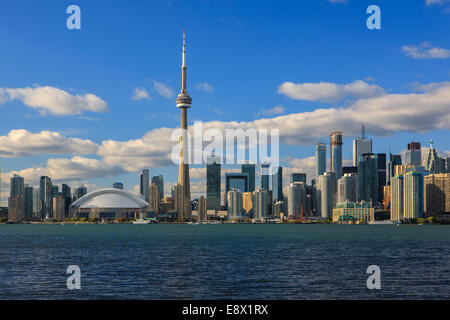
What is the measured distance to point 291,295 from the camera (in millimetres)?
39719

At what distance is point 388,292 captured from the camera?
135 ft

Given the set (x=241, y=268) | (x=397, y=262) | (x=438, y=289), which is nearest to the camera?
(x=438, y=289)

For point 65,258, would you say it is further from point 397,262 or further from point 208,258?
point 397,262

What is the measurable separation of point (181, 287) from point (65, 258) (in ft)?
115
